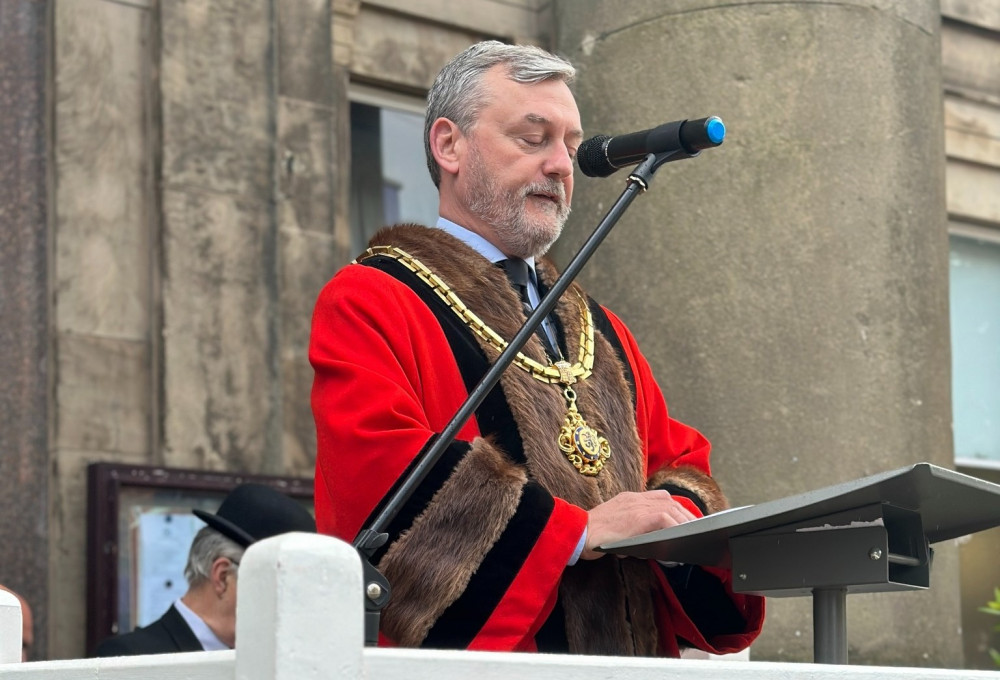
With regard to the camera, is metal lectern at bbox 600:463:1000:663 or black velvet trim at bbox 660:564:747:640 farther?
black velvet trim at bbox 660:564:747:640

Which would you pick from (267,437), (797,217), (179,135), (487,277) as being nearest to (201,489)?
(267,437)

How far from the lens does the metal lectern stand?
2.85 meters

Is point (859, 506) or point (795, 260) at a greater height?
point (795, 260)

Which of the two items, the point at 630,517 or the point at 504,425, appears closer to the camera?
the point at 630,517

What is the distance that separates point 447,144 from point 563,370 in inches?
24.2

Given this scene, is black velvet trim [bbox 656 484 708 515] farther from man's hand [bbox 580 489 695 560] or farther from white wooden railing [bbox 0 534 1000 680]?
white wooden railing [bbox 0 534 1000 680]

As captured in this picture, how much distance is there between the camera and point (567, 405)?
3.76 m

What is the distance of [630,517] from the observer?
129 inches

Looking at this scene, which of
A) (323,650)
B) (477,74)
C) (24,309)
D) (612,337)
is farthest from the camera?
(24,309)

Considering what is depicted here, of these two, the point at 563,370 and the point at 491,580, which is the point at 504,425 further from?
the point at 491,580

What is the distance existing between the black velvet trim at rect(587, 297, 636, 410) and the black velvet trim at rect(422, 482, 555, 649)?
2.09 ft

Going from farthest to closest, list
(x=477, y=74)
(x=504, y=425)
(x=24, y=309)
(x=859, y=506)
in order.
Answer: (x=24, y=309) → (x=477, y=74) → (x=504, y=425) → (x=859, y=506)

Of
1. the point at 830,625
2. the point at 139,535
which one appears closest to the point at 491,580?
the point at 830,625

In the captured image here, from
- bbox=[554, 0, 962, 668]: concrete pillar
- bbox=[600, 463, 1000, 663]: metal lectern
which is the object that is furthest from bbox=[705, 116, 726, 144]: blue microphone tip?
bbox=[554, 0, 962, 668]: concrete pillar
